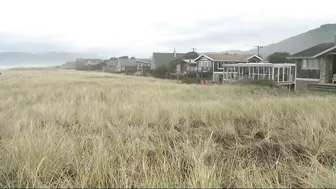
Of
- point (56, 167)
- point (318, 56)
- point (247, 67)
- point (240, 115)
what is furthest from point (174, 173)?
point (247, 67)

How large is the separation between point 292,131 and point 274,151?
1041 millimetres

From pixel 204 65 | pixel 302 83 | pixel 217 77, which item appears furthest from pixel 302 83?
pixel 204 65

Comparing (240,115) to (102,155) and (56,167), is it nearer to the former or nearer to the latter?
(102,155)

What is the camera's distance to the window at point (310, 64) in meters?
26.6

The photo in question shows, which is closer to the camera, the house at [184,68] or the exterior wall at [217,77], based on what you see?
the exterior wall at [217,77]

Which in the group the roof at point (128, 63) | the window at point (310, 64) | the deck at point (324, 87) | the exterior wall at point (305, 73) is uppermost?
the roof at point (128, 63)

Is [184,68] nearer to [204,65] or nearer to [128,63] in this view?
[204,65]

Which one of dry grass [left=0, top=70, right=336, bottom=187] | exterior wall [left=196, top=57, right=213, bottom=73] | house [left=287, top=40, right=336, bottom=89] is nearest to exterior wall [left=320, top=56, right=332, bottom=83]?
house [left=287, top=40, right=336, bottom=89]

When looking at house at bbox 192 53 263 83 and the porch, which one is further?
house at bbox 192 53 263 83

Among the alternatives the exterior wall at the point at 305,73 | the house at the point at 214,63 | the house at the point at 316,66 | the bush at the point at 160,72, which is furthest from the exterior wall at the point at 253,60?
the house at the point at 316,66

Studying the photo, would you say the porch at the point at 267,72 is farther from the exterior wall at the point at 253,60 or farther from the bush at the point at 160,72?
the bush at the point at 160,72

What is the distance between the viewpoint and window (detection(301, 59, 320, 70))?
26.6m

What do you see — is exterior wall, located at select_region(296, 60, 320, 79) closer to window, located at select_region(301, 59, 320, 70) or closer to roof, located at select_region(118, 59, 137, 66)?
window, located at select_region(301, 59, 320, 70)

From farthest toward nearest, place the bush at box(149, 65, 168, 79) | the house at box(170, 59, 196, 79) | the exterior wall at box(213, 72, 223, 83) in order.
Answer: the bush at box(149, 65, 168, 79) → the house at box(170, 59, 196, 79) → the exterior wall at box(213, 72, 223, 83)
